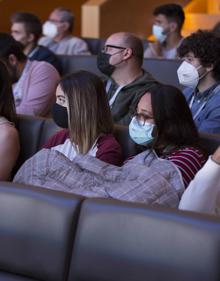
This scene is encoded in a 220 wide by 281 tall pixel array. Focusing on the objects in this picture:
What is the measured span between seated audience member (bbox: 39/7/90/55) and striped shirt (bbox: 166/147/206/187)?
4.10m

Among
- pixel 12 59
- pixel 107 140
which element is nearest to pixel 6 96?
pixel 107 140

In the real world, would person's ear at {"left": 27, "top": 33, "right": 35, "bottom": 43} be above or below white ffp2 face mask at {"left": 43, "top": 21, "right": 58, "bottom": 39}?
above

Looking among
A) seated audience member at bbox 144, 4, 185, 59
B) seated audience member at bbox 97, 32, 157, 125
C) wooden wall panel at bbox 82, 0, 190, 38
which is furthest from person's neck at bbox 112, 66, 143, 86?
wooden wall panel at bbox 82, 0, 190, 38

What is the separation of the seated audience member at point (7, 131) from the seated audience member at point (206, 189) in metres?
1.04

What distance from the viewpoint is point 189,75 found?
3432 mm

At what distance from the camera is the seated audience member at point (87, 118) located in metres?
2.86

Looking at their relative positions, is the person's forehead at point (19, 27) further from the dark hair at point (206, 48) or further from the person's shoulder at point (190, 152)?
the person's shoulder at point (190, 152)

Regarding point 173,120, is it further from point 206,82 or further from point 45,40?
point 45,40

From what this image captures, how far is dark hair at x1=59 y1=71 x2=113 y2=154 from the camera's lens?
287 cm

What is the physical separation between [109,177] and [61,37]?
4427mm

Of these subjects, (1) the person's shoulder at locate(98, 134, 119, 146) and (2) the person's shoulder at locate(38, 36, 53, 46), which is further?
(2) the person's shoulder at locate(38, 36, 53, 46)

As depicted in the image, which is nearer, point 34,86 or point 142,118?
point 142,118

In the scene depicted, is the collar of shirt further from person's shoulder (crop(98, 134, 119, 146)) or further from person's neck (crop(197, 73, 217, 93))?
person's shoulder (crop(98, 134, 119, 146))

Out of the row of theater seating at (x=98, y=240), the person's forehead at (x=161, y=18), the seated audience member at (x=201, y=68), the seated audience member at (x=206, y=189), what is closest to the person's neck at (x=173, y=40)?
the person's forehead at (x=161, y=18)
